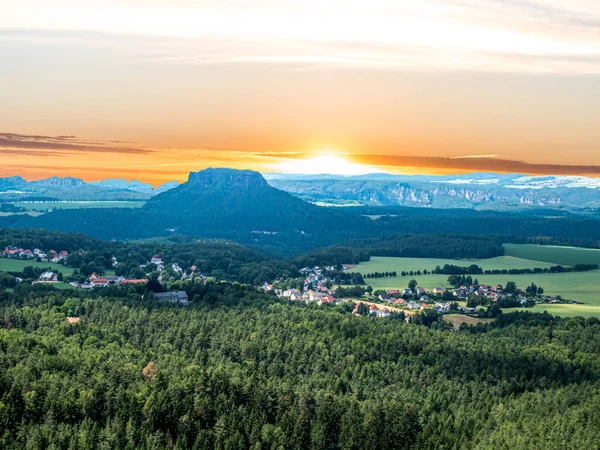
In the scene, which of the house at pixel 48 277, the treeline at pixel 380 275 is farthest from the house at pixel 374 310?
the house at pixel 48 277

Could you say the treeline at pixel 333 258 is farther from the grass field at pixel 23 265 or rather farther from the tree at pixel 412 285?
the grass field at pixel 23 265

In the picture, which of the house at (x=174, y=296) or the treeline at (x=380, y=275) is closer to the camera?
the house at (x=174, y=296)

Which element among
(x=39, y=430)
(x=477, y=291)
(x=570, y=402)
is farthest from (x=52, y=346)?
(x=477, y=291)

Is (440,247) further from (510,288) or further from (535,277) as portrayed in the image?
(510,288)

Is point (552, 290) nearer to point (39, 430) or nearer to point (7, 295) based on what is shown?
point (7, 295)

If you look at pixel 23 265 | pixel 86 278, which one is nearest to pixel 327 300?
pixel 86 278

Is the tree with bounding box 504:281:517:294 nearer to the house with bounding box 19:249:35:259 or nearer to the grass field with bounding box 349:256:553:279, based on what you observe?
the grass field with bounding box 349:256:553:279
